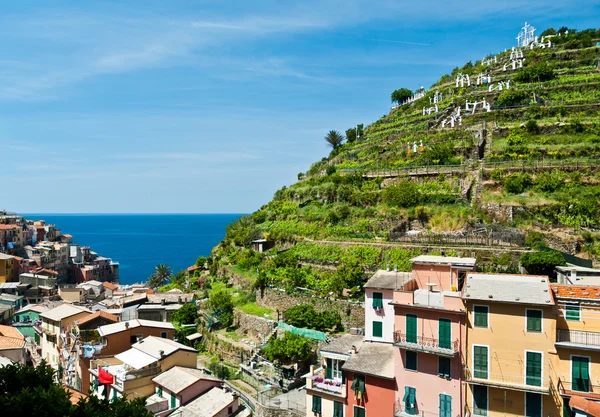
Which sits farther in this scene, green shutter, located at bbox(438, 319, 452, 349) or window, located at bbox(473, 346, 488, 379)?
green shutter, located at bbox(438, 319, 452, 349)

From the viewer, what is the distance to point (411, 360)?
897 inches

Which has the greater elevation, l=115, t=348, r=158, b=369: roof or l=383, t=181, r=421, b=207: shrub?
l=383, t=181, r=421, b=207: shrub

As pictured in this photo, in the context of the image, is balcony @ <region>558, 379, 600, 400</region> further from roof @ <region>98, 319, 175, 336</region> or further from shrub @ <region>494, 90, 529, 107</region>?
shrub @ <region>494, 90, 529, 107</region>

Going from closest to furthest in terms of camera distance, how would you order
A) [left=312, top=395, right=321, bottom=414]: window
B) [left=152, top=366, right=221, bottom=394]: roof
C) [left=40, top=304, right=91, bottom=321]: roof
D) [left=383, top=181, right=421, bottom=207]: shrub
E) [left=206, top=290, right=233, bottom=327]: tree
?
[left=312, top=395, right=321, bottom=414]: window < [left=152, top=366, right=221, bottom=394]: roof < [left=206, top=290, right=233, bottom=327]: tree < [left=383, top=181, right=421, bottom=207]: shrub < [left=40, top=304, right=91, bottom=321]: roof

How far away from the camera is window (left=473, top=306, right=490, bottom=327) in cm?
2114

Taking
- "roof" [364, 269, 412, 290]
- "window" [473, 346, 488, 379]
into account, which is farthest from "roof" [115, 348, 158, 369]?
"window" [473, 346, 488, 379]

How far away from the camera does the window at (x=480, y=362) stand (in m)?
21.0

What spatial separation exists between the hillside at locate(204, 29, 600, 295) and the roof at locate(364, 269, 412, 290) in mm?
5658

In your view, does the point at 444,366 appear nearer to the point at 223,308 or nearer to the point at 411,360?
the point at 411,360

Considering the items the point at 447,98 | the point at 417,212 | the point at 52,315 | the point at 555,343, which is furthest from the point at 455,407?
the point at 447,98

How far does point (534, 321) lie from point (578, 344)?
1.81 metres

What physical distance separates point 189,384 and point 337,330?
10.8 meters

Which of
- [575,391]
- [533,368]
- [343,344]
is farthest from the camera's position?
[343,344]

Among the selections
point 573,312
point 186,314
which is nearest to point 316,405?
point 573,312
